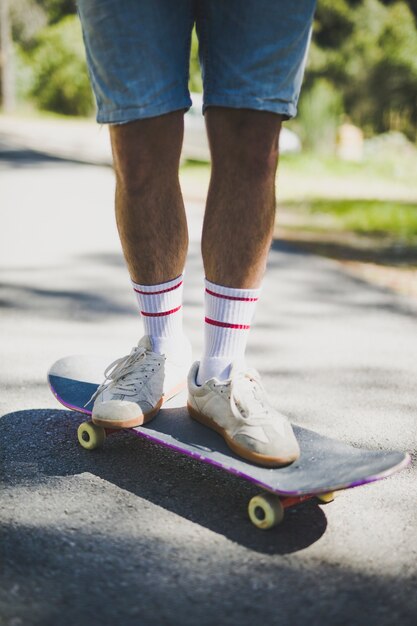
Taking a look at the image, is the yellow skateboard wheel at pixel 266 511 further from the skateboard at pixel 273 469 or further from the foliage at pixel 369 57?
the foliage at pixel 369 57

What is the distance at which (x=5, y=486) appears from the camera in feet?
5.85

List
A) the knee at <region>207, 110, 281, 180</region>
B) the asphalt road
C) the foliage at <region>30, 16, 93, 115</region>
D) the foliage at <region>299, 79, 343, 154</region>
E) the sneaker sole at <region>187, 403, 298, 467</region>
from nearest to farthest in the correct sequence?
the asphalt road → the sneaker sole at <region>187, 403, 298, 467</region> → the knee at <region>207, 110, 281, 180</region> → the foliage at <region>299, 79, 343, 154</region> → the foliage at <region>30, 16, 93, 115</region>

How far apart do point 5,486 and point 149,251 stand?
0.68m

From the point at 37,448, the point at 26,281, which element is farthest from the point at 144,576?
the point at 26,281

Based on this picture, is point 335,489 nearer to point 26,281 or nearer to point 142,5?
point 142,5

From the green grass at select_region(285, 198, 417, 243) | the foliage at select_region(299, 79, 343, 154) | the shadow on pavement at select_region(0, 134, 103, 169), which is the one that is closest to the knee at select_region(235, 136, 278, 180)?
the green grass at select_region(285, 198, 417, 243)

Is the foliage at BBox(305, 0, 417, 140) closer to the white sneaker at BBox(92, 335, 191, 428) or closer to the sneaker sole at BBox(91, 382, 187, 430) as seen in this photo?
the white sneaker at BBox(92, 335, 191, 428)

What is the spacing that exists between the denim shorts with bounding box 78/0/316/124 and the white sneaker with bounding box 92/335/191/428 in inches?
24.2

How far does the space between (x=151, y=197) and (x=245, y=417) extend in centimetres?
61

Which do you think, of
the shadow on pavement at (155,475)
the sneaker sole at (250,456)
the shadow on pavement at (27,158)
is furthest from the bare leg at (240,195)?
the shadow on pavement at (27,158)

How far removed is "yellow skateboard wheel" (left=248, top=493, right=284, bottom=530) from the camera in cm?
162

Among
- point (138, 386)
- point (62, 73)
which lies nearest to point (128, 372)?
point (138, 386)

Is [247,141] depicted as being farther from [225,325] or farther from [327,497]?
[327,497]

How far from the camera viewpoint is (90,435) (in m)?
1.97
